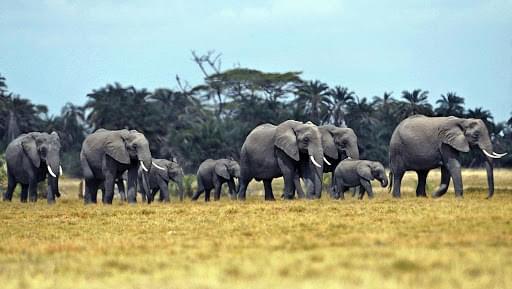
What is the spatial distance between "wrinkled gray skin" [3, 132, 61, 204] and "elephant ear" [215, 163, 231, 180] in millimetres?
10810

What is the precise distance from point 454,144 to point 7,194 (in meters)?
17.8

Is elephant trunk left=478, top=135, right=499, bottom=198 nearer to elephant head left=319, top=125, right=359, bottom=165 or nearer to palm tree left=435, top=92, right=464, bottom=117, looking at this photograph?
elephant head left=319, top=125, right=359, bottom=165

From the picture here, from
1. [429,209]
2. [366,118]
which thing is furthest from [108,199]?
[366,118]

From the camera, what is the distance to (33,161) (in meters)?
36.8

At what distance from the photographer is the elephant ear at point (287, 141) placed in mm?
34219

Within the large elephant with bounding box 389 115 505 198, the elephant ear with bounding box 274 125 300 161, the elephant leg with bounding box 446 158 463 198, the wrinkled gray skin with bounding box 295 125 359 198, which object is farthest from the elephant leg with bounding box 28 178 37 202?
the elephant leg with bounding box 446 158 463 198

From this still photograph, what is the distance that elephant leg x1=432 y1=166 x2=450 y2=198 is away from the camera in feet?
107

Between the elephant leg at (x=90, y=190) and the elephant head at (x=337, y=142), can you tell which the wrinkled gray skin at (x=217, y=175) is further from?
the elephant leg at (x=90, y=190)

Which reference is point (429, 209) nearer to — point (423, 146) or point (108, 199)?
point (423, 146)

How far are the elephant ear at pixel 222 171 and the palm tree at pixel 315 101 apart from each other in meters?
48.4

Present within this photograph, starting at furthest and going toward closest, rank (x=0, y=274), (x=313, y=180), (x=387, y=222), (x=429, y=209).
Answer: (x=313, y=180) < (x=429, y=209) < (x=387, y=222) < (x=0, y=274)

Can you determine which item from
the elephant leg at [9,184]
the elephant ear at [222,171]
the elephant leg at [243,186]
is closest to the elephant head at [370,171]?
the elephant leg at [243,186]

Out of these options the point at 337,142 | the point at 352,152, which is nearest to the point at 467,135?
the point at 352,152

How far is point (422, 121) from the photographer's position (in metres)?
33.4
